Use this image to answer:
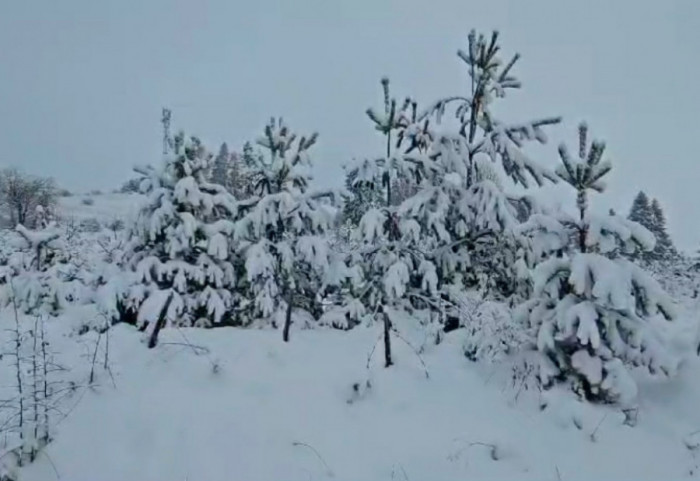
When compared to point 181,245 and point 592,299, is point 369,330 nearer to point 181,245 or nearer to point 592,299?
point 181,245

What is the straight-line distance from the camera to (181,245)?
716cm

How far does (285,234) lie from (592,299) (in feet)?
13.5

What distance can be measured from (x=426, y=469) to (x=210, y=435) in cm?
210

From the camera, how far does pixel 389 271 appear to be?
6625 mm

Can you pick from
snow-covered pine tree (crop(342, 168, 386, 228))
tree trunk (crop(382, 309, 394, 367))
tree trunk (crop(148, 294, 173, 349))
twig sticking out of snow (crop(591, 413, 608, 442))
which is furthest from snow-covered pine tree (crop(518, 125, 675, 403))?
tree trunk (crop(148, 294, 173, 349))

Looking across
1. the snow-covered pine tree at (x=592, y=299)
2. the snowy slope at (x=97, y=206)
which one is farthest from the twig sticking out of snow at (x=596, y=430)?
the snowy slope at (x=97, y=206)

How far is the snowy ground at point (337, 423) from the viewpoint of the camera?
4.93 meters

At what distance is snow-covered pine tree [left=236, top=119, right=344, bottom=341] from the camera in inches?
287

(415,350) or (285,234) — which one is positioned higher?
(285,234)

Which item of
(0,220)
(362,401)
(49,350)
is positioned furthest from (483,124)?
(0,220)

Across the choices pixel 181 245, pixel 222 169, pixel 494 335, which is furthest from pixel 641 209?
pixel 222 169

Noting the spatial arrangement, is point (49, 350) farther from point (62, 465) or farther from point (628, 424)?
point (628, 424)

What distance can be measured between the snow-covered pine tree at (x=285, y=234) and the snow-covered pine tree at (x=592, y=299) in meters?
2.80

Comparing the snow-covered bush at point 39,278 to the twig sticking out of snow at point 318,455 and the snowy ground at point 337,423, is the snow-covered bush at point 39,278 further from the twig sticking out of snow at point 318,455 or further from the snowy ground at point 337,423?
the twig sticking out of snow at point 318,455
